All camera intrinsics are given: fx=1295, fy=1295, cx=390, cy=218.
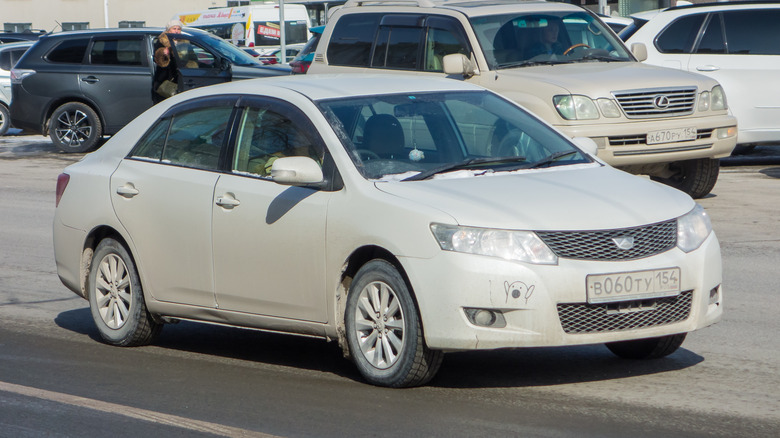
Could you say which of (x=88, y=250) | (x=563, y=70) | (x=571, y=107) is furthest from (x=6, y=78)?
(x=88, y=250)

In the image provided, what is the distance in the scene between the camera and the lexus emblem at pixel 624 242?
18.9 feet

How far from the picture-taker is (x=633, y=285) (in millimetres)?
5746

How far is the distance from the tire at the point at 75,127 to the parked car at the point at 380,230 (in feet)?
40.9

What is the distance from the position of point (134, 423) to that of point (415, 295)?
4.44 feet

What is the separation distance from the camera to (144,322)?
7418mm

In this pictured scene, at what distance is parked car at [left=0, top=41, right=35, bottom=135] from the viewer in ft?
82.4

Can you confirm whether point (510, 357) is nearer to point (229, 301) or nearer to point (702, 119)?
point (229, 301)

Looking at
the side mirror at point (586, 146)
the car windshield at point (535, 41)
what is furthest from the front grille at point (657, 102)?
the side mirror at point (586, 146)

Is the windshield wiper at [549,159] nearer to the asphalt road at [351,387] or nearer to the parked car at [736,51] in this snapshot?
the asphalt road at [351,387]

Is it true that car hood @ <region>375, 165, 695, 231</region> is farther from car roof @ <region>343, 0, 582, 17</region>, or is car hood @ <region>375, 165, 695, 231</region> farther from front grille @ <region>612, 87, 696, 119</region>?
car roof @ <region>343, 0, 582, 17</region>

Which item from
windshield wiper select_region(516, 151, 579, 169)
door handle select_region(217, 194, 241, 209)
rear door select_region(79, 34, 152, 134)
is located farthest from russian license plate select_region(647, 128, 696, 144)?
rear door select_region(79, 34, 152, 134)

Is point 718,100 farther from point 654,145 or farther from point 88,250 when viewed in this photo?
point 88,250

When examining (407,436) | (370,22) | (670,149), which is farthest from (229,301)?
(370,22)

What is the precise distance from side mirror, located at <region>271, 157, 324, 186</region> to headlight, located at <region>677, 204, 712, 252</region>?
1740 millimetres
